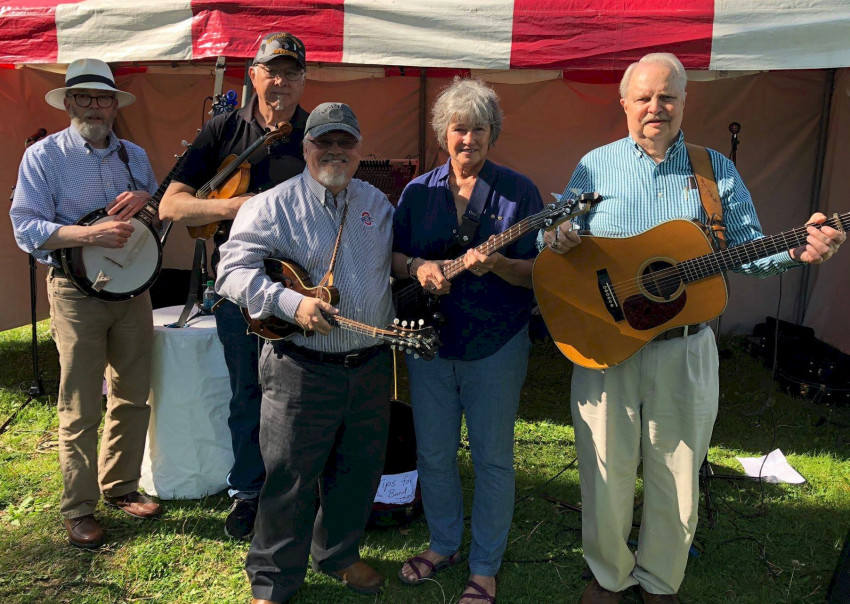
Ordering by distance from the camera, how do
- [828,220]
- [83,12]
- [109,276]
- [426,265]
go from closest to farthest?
[828,220], [426,265], [109,276], [83,12]

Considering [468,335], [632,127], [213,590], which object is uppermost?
[632,127]

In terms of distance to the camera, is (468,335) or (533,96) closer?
(468,335)

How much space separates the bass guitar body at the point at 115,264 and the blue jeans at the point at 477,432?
152cm

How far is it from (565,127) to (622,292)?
4.69 metres

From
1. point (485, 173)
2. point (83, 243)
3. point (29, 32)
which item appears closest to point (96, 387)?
point (83, 243)

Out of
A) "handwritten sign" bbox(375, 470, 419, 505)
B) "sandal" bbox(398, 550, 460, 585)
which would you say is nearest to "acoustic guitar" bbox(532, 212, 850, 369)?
"sandal" bbox(398, 550, 460, 585)

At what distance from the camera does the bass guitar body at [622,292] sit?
2535 millimetres

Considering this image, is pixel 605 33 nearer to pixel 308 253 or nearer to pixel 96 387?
pixel 308 253

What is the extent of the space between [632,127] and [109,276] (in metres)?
2.52

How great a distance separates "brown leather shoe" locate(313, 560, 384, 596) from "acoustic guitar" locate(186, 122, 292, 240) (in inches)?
65.7

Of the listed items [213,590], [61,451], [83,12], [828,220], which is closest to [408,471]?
[213,590]

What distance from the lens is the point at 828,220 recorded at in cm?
235

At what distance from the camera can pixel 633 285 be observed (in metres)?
2.65

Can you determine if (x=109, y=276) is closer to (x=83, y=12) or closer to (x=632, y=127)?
(x=83, y=12)
